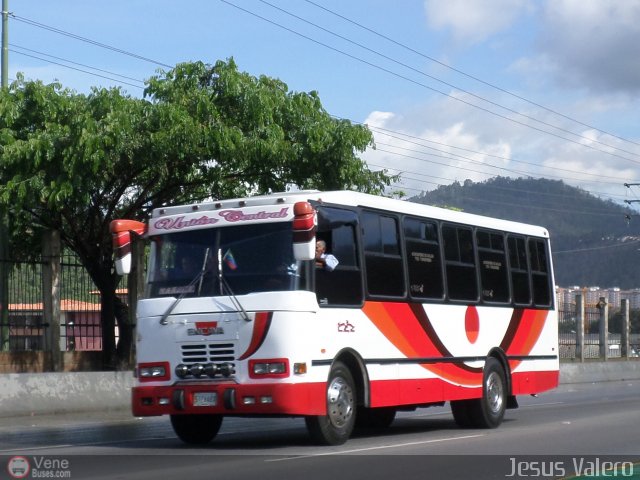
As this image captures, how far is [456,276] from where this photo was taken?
56.4ft

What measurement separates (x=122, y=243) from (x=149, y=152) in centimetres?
852

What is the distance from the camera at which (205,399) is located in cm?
1363

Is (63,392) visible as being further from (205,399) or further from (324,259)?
(324,259)

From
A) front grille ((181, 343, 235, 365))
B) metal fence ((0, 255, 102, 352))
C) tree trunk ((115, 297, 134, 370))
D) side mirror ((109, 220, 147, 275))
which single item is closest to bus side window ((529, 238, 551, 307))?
front grille ((181, 343, 235, 365))

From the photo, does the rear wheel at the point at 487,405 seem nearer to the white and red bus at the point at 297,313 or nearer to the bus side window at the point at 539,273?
the white and red bus at the point at 297,313

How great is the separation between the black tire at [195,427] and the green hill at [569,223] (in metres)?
120

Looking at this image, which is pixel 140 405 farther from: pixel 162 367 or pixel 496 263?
pixel 496 263

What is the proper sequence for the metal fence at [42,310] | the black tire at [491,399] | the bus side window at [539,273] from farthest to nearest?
the metal fence at [42,310]
the bus side window at [539,273]
the black tire at [491,399]

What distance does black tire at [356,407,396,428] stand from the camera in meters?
17.4

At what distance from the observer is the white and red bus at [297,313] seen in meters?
13.5

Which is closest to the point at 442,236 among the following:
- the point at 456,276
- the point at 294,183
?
the point at 456,276

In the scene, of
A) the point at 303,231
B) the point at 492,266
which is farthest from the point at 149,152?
the point at 303,231

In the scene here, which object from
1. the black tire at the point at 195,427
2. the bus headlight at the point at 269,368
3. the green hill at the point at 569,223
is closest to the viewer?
the bus headlight at the point at 269,368

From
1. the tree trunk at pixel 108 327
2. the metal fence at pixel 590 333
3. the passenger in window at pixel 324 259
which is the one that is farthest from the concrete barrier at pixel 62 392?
the metal fence at pixel 590 333
